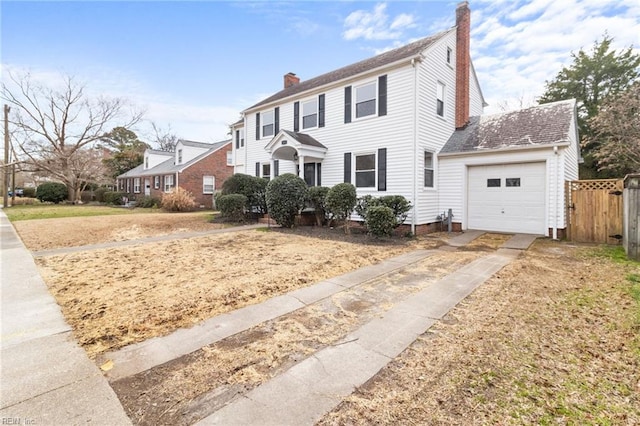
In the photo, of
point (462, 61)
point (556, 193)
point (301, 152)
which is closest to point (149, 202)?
point (301, 152)

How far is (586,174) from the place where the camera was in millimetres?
20906

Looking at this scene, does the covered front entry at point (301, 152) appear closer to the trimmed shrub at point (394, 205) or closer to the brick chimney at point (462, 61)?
the trimmed shrub at point (394, 205)

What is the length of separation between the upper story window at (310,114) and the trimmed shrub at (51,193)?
3027cm

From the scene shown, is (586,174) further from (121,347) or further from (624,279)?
(121,347)

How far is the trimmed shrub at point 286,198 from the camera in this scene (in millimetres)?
12367

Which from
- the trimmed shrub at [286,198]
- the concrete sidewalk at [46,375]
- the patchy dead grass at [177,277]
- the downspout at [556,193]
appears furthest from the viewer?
the trimmed shrub at [286,198]

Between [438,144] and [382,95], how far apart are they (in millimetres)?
3088

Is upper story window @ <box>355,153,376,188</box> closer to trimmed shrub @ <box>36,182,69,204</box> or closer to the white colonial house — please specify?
the white colonial house

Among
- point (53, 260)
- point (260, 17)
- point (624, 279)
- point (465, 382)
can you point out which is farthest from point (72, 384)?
point (260, 17)

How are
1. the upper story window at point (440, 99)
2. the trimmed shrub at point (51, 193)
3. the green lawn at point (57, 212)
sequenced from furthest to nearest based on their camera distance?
the trimmed shrub at point (51, 193) → the green lawn at point (57, 212) → the upper story window at point (440, 99)

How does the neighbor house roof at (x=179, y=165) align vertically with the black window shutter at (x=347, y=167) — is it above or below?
above

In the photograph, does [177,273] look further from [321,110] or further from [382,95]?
[321,110]

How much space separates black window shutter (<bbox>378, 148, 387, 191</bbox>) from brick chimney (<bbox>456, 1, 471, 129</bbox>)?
4406mm

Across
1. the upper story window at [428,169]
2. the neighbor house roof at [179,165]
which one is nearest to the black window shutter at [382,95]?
the upper story window at [428,169]
